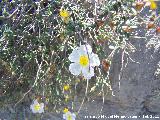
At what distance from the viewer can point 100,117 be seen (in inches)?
77.3

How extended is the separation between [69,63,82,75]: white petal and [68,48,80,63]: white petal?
0.02 m

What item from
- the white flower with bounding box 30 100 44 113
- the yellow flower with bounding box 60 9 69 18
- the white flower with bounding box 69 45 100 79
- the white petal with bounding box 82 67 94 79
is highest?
the yellow flower with bounding box 60 9 69 18

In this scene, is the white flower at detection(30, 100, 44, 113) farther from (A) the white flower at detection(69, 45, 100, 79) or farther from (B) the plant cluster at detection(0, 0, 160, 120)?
(A) the white flower at detection(69, 45, 100, 79)

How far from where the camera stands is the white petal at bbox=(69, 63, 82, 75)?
1656mm

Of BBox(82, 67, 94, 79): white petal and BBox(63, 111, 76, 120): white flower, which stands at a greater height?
BBox(82, 67, 94, 79): white petal

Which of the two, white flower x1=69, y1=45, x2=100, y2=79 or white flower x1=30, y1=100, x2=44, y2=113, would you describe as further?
white flower x1=30, y1=100, x2=44, y2=113

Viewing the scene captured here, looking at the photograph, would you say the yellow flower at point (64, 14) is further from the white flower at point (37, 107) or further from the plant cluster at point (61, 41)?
the white flower at point (37, 107)

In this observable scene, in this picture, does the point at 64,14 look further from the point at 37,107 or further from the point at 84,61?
the point at 37,107

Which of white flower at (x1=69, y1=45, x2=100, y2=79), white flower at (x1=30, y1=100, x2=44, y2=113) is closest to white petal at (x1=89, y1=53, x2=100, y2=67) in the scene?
white flower at (x1=69, y1=45, x2=100, y2=79)

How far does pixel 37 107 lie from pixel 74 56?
356mm

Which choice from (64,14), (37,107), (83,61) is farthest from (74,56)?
(37,107)

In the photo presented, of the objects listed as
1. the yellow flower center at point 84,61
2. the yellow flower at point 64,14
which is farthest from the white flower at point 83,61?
the yellow flower at point 64,14

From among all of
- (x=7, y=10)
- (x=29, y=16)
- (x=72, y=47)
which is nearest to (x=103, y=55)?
(x=72, y=47)

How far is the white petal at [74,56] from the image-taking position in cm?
163
